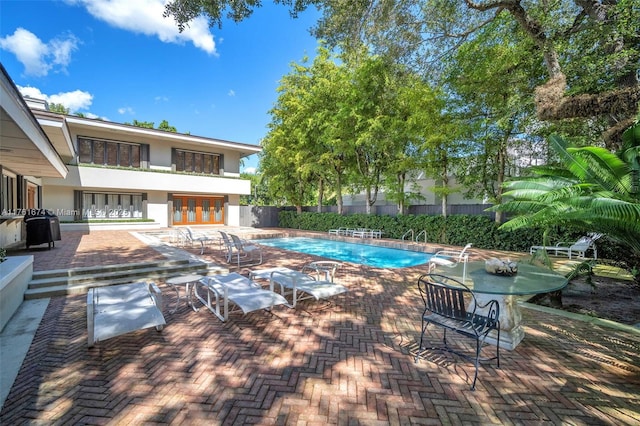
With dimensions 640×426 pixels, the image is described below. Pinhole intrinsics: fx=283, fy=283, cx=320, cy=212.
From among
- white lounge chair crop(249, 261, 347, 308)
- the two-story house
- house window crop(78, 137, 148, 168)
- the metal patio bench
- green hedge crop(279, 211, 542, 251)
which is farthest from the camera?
house window crop(78, 137, 148, 168)

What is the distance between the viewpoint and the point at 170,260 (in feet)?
25.5

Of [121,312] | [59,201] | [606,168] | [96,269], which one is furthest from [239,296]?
[59,201]

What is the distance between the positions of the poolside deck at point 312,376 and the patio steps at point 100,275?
1.30 m

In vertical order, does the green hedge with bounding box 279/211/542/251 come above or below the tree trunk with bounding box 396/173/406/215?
below

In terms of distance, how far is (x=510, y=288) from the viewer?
344 cm

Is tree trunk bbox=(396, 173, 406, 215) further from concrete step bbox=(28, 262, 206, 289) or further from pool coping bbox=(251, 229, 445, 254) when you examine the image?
concrete step bbox=(28, 262, 206, 289)

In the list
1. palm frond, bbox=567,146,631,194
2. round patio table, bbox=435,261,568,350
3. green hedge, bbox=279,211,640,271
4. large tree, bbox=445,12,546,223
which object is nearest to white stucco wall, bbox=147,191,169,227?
green hedge, bbox=279,211,640,271

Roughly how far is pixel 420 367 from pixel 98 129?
20.8m

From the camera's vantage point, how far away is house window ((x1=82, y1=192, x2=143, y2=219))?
17.7 meters

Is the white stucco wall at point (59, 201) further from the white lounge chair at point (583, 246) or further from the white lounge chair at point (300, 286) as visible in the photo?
the white lounge chair at point (583, 246)

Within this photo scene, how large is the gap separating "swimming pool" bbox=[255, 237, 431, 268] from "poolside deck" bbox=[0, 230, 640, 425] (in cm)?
612

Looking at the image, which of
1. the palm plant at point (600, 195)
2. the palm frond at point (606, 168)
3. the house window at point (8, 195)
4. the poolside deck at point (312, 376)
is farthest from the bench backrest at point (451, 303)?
the house window at point (8, 195)

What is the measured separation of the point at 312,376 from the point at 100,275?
6079 millimetres

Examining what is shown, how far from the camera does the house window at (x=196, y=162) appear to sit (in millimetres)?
20333
